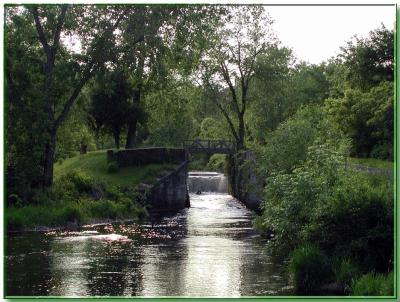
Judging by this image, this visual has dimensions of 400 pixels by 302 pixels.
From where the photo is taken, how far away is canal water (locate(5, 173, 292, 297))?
19.0 meters

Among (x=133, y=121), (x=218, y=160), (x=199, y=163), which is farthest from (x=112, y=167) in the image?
(x=199, y=163)

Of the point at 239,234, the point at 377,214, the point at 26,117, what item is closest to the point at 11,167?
the point at 26,117

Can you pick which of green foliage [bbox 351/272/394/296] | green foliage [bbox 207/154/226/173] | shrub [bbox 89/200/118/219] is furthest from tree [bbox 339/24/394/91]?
green foliage [bbox 207/154/226/173]

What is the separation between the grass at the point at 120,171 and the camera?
47062 mm

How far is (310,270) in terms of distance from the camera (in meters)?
19.1

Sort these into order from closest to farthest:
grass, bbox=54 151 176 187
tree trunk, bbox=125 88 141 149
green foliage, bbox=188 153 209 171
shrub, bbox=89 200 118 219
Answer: shrub, bbox=89 200 118 219, grass, bbox=54 151 176 187, tree trunk, bbox=125 88 141 149, green foliage, bbox=188 153 209 171

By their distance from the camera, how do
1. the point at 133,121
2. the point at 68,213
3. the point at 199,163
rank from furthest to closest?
the point at 199,163 → the point at 133,121 → the point at 68,213

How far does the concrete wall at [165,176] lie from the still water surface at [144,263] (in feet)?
42.8

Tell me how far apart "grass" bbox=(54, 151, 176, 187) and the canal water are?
38.8 ft

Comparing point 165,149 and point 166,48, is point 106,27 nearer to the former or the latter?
point 166,48

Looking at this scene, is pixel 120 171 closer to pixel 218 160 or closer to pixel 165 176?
pixel 165 176

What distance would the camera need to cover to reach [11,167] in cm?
3559

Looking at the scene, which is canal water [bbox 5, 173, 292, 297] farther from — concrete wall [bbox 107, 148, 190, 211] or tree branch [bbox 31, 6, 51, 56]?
concrete wall [bbox 107, 148, 190, 211]

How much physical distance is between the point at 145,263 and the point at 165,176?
26511 millimetres
